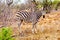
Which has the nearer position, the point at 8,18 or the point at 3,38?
the point at 3,38

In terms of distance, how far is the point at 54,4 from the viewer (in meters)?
20.2

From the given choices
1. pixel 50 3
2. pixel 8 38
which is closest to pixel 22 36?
pixel 8 38

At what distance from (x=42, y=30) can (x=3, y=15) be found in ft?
12.2

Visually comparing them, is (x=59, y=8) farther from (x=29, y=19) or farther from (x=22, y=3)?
(x=29, y=19)

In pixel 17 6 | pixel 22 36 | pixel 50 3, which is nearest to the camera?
pixel 22 36

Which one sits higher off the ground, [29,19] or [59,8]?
[29,19]

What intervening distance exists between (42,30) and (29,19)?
1.02 m

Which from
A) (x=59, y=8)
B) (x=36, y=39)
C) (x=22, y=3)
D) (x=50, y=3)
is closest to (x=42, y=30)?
(x=36, y=39)

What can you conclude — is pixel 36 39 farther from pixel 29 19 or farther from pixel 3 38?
pixel 3 38

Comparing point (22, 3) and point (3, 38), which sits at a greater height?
point (3, 38)

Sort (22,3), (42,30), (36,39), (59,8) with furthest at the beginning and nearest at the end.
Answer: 1. (59,8)
2. (22,3)
3. (42,30)
4. (36,39)

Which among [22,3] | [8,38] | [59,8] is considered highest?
[8,38]

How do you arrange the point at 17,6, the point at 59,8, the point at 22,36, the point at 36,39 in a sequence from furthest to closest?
1. the point at 59,8
2. the point at 17,6
3. the point at 22,36
4. the point at 36,39

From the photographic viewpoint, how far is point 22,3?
1811cm
